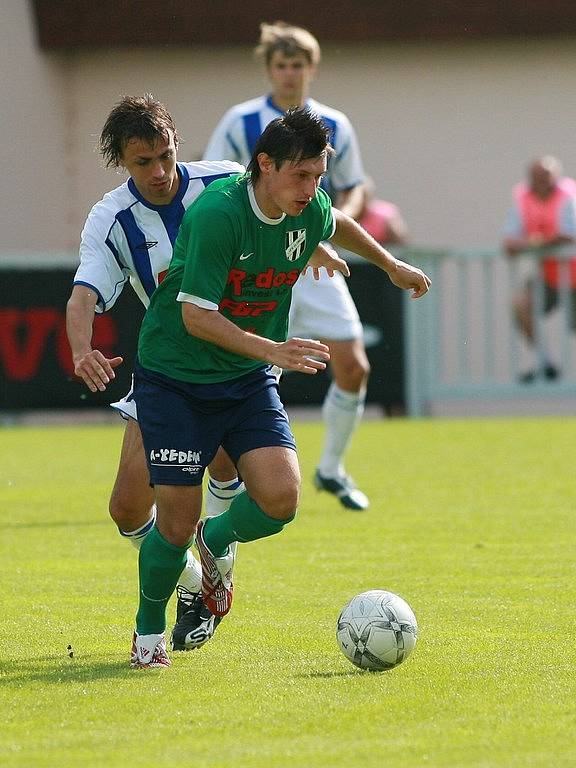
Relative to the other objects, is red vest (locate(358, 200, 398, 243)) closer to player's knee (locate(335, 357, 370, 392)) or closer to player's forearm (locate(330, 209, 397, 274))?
player's knee (locate(335, 357, 370, 392))

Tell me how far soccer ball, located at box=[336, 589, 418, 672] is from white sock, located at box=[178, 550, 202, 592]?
0.69 m

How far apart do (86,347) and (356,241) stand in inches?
41.9

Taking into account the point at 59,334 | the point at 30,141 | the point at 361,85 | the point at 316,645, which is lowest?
the point at 59,334

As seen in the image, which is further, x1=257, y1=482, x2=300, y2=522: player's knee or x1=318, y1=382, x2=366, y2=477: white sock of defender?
x1=318, y1=382, x2=366, y2=477: white sock of defender

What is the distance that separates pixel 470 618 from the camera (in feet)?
18.6

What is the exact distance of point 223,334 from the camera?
471 cm

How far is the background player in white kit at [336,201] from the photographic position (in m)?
8.61

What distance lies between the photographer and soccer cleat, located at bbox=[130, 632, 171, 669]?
498 centimetres

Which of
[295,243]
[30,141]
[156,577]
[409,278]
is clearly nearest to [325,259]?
[409,278]

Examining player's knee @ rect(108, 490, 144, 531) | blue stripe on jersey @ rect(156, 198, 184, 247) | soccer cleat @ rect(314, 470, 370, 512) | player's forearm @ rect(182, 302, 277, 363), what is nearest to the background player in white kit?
soccer cleat @ rect(314, 470, 370, 512)

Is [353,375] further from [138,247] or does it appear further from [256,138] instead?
[138,247]

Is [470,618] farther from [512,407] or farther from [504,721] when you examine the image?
[512,407]

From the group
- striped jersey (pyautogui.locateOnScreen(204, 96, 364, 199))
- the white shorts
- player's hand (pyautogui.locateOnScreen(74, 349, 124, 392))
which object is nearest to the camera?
player's hand (pyautogui.locateOnScreen(74, 349, 124, 392))

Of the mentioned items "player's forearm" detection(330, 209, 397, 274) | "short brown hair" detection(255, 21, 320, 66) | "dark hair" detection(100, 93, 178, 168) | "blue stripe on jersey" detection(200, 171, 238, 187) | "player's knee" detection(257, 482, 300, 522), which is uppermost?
"dark hair" detection(100, 93, 178, 168)
